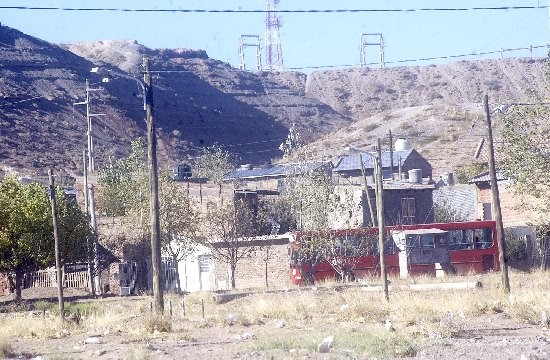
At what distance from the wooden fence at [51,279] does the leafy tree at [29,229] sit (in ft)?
15.7

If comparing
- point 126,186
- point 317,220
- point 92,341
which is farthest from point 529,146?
point 126,186

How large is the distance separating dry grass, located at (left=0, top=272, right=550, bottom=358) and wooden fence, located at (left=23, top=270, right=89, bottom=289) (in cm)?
1677

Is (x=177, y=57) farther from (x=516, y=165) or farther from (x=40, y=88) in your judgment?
(x=516, y=165)

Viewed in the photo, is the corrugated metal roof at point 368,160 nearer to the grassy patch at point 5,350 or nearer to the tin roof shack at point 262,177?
the tin roof shack at point 262,177

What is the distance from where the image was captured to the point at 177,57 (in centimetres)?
17225

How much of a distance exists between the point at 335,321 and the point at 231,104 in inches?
4355

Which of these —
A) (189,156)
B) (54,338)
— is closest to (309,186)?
(54,338)

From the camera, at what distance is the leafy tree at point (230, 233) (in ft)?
158

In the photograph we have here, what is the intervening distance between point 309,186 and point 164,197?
8.05m

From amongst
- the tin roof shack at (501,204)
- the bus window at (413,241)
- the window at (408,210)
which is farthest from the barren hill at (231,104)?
the bus window at (413,241)

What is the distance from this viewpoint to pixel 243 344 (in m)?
19.7

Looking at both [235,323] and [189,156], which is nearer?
[235,323]

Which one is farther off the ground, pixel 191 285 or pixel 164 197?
pixel 164 197

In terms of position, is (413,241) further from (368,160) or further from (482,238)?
(368,160)
